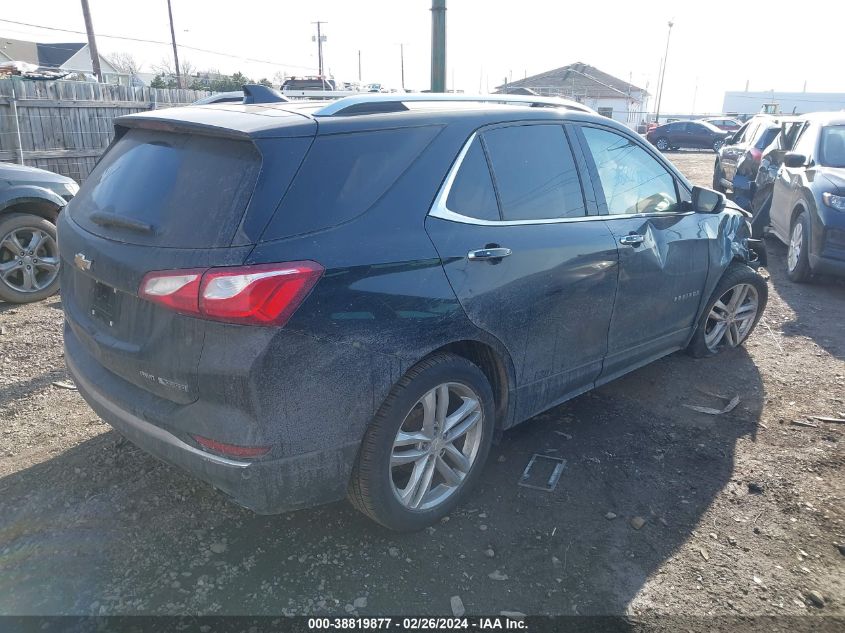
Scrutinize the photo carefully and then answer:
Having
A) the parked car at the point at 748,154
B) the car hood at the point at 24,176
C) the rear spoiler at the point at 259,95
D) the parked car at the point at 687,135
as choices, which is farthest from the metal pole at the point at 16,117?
the parked car at the point at 687,135

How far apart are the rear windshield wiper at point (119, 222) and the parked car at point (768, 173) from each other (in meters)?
8.55

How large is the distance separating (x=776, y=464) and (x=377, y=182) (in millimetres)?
2749

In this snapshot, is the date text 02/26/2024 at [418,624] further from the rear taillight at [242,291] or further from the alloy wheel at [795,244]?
the alloy wheel at [795,244]

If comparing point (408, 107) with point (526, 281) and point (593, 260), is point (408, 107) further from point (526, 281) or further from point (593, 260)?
point (593, 260)

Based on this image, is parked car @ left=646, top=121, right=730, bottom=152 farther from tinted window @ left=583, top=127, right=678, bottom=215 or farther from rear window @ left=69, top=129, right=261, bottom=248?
rear window @ left=69, top=129, right=261, bottom=248

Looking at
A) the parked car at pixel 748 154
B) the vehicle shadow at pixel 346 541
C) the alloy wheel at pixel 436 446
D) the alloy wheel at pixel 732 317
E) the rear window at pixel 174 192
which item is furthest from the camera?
the parked car at pixel 748 154

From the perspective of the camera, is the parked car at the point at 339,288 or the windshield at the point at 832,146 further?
the windshield at the point at 832,146

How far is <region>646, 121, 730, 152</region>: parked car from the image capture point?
3397cm

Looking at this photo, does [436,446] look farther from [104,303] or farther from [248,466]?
[104,303]

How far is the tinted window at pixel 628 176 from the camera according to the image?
3672 millimetres

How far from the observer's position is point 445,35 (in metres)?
6.45

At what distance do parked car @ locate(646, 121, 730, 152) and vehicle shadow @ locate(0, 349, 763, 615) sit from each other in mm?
33890

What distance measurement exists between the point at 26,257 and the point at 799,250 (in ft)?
26.3

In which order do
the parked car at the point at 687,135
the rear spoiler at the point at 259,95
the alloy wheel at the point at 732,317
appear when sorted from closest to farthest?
the rear spoiler at the point at 259,95
the alloy wheel at the point at 732,317
the parked car at the point at 687,135
